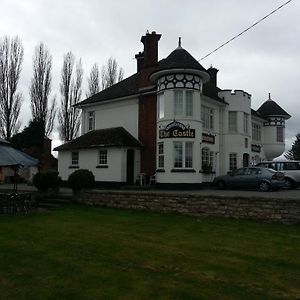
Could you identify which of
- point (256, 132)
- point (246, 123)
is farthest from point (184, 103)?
point (256, 132)

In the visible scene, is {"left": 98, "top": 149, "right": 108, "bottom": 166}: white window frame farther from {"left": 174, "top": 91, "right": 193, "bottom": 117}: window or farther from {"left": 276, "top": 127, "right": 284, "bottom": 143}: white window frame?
{"left": 276, "top": 127, "right": 284, "bottom": 143}: white window frame

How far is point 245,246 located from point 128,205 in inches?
333

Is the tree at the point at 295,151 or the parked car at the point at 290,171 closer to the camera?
the parked car at the point at 290,171

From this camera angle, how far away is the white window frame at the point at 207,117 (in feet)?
91.2

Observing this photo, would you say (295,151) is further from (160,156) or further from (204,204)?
(204,204)

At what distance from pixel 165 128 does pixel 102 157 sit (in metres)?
5.27

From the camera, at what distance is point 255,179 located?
76.5ft

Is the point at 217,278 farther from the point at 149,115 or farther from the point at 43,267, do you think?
the point at 149,115

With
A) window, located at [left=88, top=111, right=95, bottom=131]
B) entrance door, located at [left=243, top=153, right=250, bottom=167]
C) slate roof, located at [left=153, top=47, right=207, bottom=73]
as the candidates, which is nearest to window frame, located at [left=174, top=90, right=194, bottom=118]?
slate roof, located at [left=153, top=47, right=207, bottom=73]

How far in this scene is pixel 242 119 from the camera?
99.9 ft

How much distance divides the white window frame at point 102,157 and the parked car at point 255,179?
25.1ft

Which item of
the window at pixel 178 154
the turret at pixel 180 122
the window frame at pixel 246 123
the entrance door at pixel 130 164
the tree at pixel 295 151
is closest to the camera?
the turret at pixel 180 122

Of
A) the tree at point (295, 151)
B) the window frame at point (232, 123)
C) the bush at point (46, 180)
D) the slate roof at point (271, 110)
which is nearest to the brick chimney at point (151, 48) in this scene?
the window frame at point (232, 123)

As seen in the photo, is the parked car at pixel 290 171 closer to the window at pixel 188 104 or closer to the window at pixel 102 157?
the window at pixel 188 104
